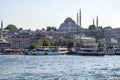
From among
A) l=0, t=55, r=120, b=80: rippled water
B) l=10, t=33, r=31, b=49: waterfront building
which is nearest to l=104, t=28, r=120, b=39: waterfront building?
l=10, t=33, r=31, b=49: waterfront building

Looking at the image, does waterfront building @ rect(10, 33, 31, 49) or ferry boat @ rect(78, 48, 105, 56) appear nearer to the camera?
ferry boat @ rect(78, 48, 105, 56)

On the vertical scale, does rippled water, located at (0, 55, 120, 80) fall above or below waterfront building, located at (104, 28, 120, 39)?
below

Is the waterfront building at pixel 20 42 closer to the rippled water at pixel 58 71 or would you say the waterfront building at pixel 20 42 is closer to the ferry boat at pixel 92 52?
the ferry boat at pixel 92 52

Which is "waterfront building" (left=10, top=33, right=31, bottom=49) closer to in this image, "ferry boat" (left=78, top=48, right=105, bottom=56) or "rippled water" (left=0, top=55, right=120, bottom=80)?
"ferry boat" (left=78, top=48, right=105, bottom=56)

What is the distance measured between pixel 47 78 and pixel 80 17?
11793cm

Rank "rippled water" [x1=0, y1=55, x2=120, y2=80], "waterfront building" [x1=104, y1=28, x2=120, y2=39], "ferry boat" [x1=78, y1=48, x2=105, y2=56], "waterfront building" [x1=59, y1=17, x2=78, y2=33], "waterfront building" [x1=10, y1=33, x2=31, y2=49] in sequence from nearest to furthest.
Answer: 1. "rippled water" [x1=0, y1=55, x2=120, y2=80]
2. "ferry boat" [x1=78, y1=48, x2=105, y2=56]
3. "waterfront building" [x1=10, y1=33, x2=31, y2=49]
4. "waterfront building" [x1=104, y1=28, x2=120, y2=39]
5. "waterfront building" [x1=59, y1=17, x2=78, y2=33]

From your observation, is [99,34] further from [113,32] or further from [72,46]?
[72,46]

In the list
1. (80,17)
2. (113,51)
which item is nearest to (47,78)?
(113,51)

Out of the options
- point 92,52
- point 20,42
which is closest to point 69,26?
point 20,42

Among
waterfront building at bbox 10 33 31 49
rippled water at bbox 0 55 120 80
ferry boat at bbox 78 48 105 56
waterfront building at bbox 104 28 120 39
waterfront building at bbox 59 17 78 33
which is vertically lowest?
rippled water at bbox 0 55 120 80

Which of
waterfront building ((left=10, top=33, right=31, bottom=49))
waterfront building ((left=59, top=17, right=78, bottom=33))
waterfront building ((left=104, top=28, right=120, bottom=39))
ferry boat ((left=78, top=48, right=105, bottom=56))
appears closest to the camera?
ferry boat ((left=78, top=48, right=105, bottom=56))

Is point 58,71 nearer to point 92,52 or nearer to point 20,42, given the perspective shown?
point 92,52

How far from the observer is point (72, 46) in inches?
5108

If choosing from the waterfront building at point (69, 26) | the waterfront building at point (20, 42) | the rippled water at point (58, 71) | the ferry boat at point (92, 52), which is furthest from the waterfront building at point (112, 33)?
the rippled water at point (58, 71)
